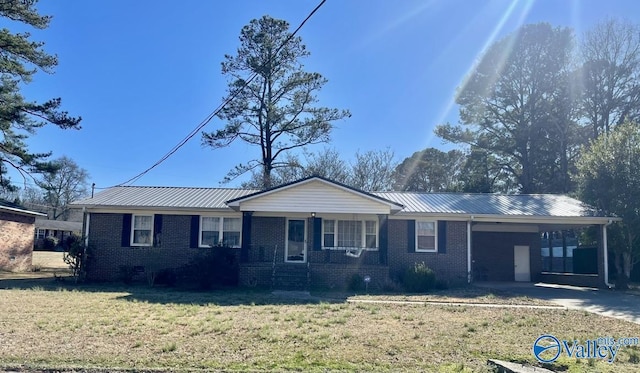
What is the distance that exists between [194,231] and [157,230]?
143cm

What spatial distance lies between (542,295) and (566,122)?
21.2 meters

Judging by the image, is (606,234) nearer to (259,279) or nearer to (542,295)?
(542,295)

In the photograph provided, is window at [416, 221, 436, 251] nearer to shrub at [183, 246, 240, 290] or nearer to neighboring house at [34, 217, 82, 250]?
shrub at [183, 246, 240, 290]

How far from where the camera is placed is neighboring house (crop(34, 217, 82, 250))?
47.2 meters

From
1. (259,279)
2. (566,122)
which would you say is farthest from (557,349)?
(566,122)

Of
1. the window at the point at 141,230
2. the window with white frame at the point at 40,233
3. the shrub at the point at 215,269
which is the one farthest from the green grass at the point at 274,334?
the window with white frame at the point at 40,233

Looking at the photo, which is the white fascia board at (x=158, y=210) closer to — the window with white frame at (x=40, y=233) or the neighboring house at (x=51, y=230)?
the neighboring house at (x=51, y=230)

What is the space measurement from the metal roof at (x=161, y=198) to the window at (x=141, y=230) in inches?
24.4

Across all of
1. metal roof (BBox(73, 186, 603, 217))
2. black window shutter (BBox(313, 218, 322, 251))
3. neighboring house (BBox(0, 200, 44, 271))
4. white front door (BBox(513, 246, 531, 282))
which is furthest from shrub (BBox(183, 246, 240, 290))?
white front door (BBox(513, 246, 531, 282))

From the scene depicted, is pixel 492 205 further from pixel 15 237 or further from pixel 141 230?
pixel 15 237

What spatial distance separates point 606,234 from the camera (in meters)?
19.1

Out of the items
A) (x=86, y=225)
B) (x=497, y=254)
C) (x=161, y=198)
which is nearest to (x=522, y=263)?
(x=497, y=254)

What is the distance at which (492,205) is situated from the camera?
68.8 feet

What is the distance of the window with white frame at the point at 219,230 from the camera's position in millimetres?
18984
